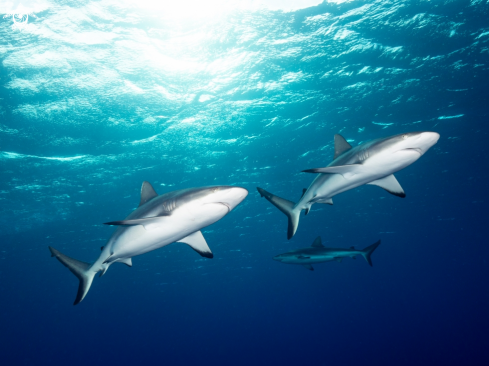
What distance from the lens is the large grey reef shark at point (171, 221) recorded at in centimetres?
335

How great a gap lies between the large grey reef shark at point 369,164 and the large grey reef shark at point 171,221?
1567 mm

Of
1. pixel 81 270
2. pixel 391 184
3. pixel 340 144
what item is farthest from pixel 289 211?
pixel 81 270

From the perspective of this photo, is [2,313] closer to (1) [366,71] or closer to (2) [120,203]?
(2) [120,203]

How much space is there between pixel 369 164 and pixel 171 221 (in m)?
3.32

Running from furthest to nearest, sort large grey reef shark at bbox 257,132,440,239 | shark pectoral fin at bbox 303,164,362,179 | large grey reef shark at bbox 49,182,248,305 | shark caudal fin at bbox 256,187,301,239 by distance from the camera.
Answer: shark caudal fin at bbox 256,187,301,239 → shark pectoral fin at bbox 303,164,362,179 → large grey reef shark at bbox 257,132,440,239 → large grey reef shark at bbox 49,182,248,305

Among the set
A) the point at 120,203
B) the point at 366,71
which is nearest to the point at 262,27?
the point at 366,71

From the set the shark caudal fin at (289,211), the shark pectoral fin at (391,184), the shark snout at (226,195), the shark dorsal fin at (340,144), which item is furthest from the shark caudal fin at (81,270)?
the shark pectoral fin at (391,184)

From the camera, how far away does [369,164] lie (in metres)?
4.20

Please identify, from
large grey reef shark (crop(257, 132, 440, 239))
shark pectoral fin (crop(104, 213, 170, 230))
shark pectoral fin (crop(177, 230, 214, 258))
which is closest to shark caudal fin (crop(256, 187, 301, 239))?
large grey reef shark (crop(257, 132, 440, 239))

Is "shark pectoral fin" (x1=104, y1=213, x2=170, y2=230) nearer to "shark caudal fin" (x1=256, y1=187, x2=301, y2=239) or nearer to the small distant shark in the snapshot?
"shark caudal fin" (x1=256, y1=187, x2=301, y2=239)

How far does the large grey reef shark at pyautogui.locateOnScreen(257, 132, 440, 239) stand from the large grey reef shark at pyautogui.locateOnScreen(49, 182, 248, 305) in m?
1.57

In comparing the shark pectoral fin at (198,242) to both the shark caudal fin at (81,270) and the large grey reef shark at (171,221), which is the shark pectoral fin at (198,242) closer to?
the large grey reef shark at (171,221)

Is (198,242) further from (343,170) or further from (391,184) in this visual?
(391,184)

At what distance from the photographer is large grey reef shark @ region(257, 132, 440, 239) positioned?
3.73 m
